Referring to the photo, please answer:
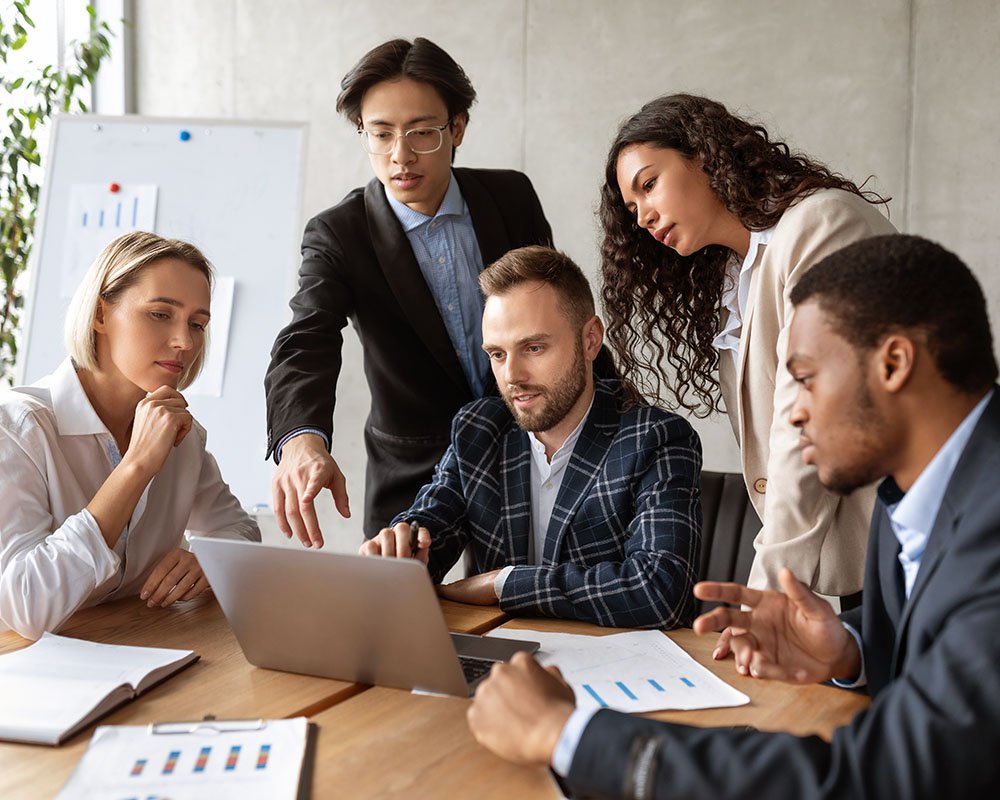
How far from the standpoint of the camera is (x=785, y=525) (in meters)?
1.75

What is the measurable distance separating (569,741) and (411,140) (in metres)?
1.66

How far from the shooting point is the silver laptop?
51.4 inches

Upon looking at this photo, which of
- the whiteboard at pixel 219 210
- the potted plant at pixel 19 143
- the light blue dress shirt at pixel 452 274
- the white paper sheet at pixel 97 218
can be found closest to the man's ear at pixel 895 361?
the light blue dress shirt at pixel 452 274

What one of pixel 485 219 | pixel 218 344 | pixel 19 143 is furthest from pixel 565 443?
pixel 19 143

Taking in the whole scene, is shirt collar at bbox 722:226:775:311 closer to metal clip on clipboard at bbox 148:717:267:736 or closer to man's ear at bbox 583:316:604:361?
man's ear at bbox 583:316:604:361

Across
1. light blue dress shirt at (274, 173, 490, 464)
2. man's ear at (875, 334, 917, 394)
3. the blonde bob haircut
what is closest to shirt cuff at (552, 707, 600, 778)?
man's ear at (875, 334, 917, 394)

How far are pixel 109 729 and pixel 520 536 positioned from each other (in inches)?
37.9

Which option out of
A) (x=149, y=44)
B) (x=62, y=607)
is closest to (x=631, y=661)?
(x=62, y=607)

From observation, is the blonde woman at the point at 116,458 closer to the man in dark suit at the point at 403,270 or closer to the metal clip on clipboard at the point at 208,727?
the man in dark suit at the point at 403,270

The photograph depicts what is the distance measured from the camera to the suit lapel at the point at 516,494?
81.5 inches

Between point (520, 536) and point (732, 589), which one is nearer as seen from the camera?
point (732, 589)

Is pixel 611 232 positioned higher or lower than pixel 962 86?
lower

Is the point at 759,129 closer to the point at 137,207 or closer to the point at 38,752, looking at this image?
the point at 38,752

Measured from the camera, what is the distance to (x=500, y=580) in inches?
72.2
